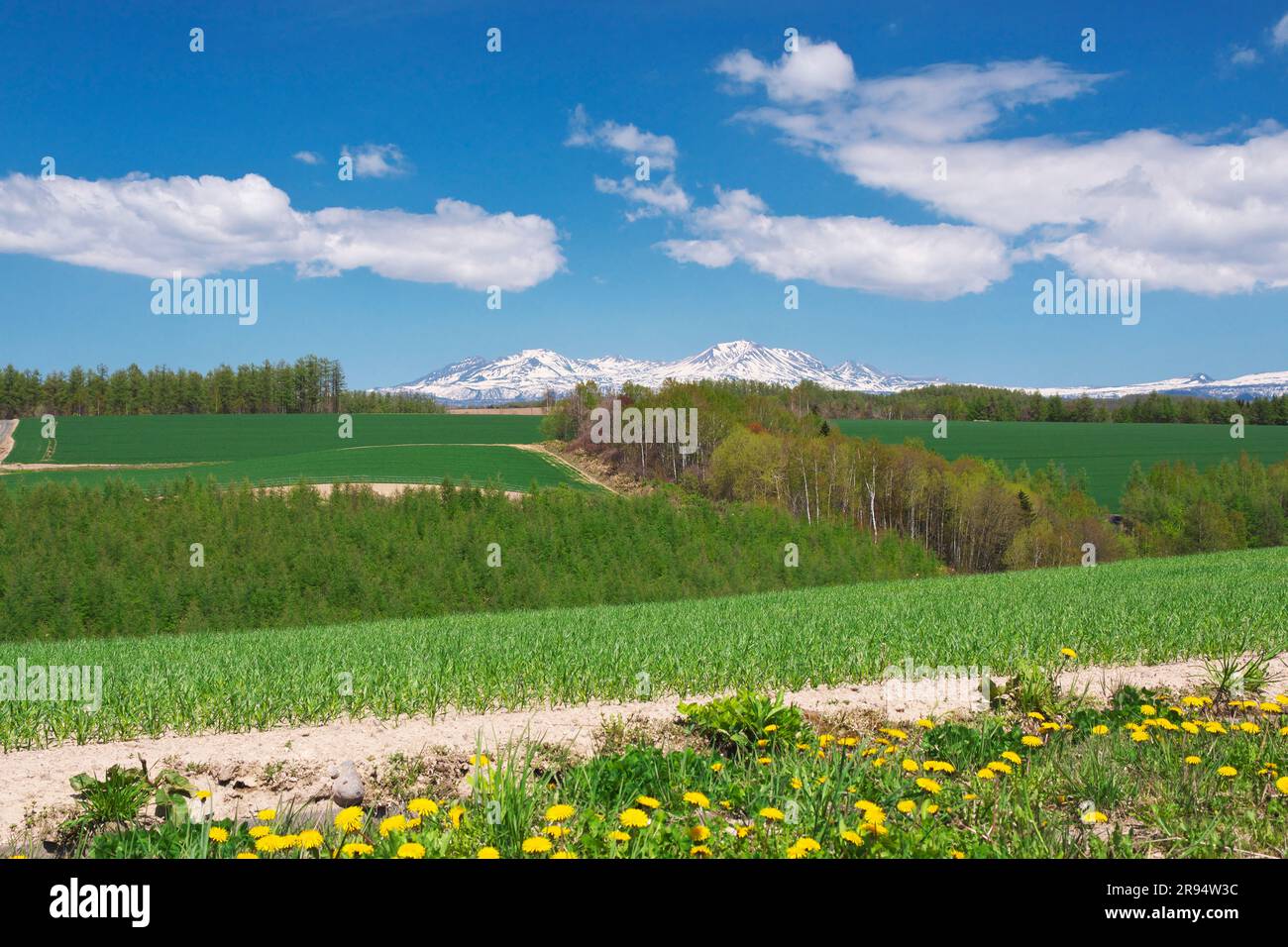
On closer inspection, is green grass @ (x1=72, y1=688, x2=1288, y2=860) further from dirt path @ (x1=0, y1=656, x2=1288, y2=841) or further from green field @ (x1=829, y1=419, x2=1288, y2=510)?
green field @ (x1=829, y1=419, x2=1288, y2=510)

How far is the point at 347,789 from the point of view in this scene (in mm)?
5957

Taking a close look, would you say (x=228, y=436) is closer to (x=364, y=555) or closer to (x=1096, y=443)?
(x=364, y=555)

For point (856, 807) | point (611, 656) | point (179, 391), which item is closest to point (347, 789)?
point (856, 807)

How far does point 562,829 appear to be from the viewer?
434 cm

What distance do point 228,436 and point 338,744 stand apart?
121m

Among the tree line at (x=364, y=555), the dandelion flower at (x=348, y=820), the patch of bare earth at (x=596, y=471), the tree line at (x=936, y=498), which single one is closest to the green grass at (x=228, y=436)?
the patch of bare earth at (x=596, y=471)

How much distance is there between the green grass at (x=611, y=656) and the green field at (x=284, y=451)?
60.7m

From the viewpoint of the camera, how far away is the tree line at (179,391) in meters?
132

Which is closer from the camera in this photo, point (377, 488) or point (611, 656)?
point (611, 656)

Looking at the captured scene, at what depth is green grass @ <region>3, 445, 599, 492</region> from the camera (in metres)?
80.5

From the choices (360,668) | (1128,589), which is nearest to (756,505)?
(1128,589)

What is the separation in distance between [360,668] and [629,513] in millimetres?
60123
